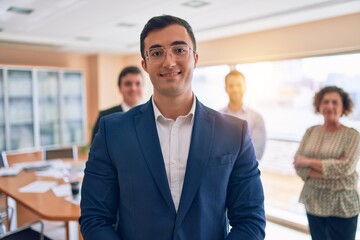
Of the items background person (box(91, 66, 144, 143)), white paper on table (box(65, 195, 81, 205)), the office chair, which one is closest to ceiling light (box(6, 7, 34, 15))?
background person (box(91, 66, 144, 143))

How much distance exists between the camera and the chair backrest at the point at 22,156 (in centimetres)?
528

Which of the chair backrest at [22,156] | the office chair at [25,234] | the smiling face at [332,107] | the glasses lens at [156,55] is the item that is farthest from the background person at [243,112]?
the chair backrest at [22,156]

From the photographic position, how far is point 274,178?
5789 mm

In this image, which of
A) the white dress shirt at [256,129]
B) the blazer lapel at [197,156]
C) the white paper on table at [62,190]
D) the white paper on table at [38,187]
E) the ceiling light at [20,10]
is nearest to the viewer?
the blazer lapel at [197,156]

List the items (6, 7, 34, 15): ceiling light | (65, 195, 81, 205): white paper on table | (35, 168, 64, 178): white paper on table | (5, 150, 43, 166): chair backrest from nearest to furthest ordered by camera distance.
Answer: (65, 195, 81, 205): white paper on table < (6, 7, 34, 15): ceiling light < (35, 168, 64, 178): white paper on table < (5, 150, 43, 166): chair backrest

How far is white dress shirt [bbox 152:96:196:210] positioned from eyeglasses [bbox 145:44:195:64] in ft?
0.56

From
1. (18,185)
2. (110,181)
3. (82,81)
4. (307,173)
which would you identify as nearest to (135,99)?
(18,185)

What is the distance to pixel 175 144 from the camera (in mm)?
1122

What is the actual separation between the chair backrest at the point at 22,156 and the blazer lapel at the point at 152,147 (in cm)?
483

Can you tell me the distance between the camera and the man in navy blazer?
1031 mm

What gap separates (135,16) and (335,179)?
2.51 m

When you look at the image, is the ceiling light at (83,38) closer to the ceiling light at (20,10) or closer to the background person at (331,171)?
the ceiling light at (20,10)

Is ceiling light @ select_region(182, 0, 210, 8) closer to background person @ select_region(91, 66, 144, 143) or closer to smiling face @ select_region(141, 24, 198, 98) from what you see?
background person @ select_region(91, 66, 144, 143)

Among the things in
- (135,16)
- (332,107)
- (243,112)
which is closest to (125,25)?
(135,16)
